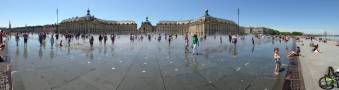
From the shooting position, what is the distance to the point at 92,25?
16138 cm

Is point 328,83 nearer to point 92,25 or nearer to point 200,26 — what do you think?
point 200,26


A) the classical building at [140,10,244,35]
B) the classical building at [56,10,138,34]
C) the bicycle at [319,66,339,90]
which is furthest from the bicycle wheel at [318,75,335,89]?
the classical building at [56,10,138,34]

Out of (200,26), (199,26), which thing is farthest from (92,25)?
(200,26)

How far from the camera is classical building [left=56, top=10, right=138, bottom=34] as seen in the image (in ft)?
523

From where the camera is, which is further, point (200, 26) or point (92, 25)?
point (92, 25)

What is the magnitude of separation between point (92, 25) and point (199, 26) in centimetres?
5928

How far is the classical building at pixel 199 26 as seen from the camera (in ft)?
483

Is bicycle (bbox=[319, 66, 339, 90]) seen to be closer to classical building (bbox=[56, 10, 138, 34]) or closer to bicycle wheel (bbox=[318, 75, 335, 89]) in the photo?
bicycle wheel (bbox=[318, 75, 335, 89])

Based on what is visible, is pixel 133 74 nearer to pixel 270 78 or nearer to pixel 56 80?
pixel 56 80

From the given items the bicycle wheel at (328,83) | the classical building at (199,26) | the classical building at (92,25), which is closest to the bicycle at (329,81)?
the bicycle wheel at (328,83)

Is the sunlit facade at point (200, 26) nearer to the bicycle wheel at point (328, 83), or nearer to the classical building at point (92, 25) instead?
the classical building at point (92, 25)

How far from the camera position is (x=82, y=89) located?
24.3ft

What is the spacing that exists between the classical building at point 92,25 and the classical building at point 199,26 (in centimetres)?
1910

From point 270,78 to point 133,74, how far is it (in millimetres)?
4495
